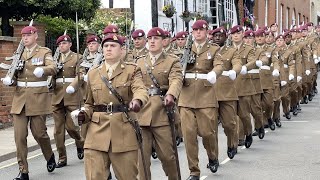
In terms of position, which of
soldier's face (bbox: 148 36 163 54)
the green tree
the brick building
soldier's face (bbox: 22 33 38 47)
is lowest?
soldier's face (bbox: 148 36 163 54)

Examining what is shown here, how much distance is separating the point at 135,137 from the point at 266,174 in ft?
12.4

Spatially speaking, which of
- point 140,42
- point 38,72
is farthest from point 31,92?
point 140,42

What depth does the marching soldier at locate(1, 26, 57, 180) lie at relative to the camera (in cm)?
1069

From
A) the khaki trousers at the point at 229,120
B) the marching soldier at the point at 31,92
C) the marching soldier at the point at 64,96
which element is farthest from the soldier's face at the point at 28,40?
the khaki trousers at the point at 229,120

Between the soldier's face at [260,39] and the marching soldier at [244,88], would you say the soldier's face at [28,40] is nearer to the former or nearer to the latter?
the marching soldier at [244,88]

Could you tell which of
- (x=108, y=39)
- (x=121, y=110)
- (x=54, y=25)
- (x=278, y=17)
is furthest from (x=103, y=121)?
(x=278, y=17)

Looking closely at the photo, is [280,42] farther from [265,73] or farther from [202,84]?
[202,84]

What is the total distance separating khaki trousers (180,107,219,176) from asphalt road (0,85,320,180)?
0.53 m

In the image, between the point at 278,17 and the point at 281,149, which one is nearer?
the point at 281,149

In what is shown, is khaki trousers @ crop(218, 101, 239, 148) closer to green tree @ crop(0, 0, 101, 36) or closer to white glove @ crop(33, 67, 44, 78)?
white glove @ crop(33, 67, 44, 78)

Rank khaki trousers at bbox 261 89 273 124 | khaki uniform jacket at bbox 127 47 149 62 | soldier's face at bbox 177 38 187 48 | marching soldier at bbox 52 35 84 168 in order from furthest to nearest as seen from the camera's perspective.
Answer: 1. soldier's face at bbox 177 38 187 48
2. khaki trousers at bbox 261 89 273 124
3. khaki uniform jacket at bbox 127 47 149 62
4. marching soldier at bbox 52 35 84 168

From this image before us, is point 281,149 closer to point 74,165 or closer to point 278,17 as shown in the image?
point 74,165

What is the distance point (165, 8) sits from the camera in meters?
27.1

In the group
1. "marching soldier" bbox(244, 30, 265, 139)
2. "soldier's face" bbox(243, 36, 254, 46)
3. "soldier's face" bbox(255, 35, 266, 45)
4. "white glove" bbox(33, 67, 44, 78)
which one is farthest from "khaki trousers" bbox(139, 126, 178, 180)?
"soldier's face" bbox(255, 35, 266, 45)
